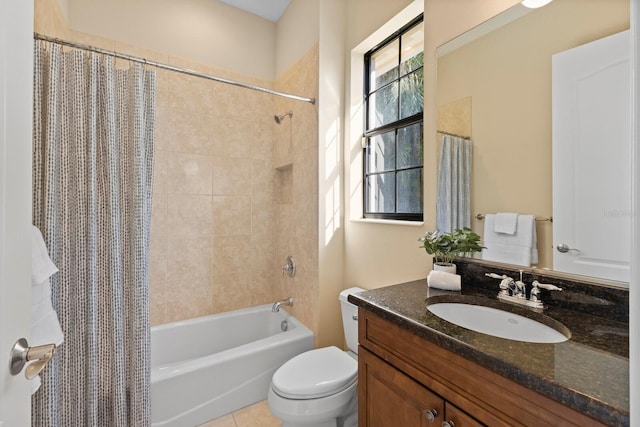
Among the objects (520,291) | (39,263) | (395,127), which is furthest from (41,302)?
(395,127)

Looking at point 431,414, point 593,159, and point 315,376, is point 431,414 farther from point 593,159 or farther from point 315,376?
point 593,159

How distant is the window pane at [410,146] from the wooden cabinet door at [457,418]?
1.20 metres

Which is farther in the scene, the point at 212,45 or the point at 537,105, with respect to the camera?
the point at 212,45

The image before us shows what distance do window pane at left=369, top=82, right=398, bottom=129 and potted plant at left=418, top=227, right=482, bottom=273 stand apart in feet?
2.82

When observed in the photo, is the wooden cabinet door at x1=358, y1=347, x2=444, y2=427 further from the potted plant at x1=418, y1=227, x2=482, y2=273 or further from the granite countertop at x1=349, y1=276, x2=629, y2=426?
the potted plant at x1=418, y1=227, x2=482, y2=273

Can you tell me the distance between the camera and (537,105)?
1.05 metres

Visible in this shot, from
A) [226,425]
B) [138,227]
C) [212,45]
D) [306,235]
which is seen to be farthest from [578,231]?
[212,45]

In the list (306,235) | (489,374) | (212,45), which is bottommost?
(489,374)

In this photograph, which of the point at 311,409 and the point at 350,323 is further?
the point at 350,323

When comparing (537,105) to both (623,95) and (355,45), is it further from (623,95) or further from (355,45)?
(355,45)

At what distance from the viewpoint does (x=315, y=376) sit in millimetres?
1398

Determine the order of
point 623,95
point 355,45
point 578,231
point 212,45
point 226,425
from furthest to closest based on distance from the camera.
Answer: point 212,45
point 355,45
point 226,425
point 578,231
point 623,95

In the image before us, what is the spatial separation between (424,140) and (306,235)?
1.07 m

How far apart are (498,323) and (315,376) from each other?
873 mm
